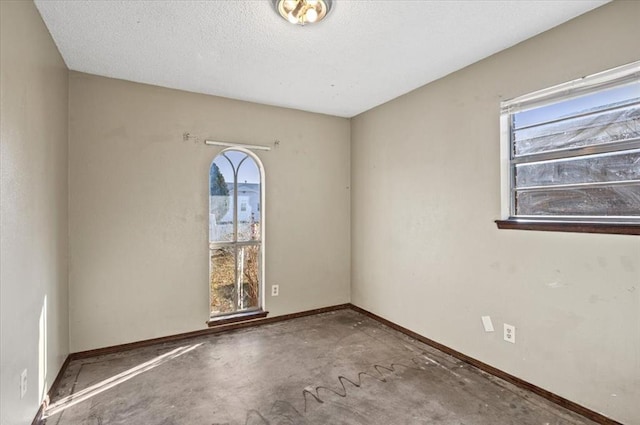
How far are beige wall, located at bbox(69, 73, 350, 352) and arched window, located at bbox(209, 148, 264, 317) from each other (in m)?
0.14

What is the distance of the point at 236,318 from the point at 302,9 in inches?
113

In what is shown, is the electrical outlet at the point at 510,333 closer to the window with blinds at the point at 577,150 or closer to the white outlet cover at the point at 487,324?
the white outlet cover at the point at 487,324

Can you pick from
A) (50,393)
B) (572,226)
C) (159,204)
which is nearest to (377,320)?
(572,226)

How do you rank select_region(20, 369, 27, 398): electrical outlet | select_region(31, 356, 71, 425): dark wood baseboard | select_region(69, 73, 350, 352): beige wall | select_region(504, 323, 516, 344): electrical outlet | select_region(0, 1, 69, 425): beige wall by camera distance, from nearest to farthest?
select_region(0, 1, 69, 425): beige wall, select_region(20, 369, 27, 398): electrical outlet, select_region(31, 356, 71, 425): dark wood baseboard, select_region(504, 323, 516, 344): electrical outlet, select_region(69, 73, 350, 352): beige wall

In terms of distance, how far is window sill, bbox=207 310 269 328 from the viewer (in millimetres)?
3318

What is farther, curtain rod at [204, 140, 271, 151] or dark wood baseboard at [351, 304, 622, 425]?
curtain rod at [204, 140, 271, 151]

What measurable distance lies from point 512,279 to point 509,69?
5.00 ft

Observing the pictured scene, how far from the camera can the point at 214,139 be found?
332cm

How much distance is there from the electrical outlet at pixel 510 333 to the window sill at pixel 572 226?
0.72 metres

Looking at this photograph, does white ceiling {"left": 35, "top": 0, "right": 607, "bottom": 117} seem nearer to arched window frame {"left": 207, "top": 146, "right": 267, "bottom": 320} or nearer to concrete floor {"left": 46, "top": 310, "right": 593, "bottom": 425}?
arched window frame {"left": 207, "top": 146, "right": 267, "bottom": 320}

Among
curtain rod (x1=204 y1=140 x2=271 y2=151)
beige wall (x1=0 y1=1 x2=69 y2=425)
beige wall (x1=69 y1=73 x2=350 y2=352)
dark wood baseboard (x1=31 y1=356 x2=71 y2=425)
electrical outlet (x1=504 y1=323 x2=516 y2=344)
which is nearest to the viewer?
beige wall (x1=0 y1=1 x2=69 y2=425)

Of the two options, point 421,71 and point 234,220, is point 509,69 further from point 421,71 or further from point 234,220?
point 234,220

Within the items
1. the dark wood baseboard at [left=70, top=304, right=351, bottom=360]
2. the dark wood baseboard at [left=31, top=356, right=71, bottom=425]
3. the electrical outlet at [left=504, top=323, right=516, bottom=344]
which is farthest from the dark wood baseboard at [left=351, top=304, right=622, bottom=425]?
the dark wood baseboard at [left=31, top=356, right=71, bottom=425]

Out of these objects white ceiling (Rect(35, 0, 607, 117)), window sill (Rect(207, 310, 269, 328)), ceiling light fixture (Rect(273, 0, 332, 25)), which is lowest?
window sill (Rect(207, 310, 269, 328))
